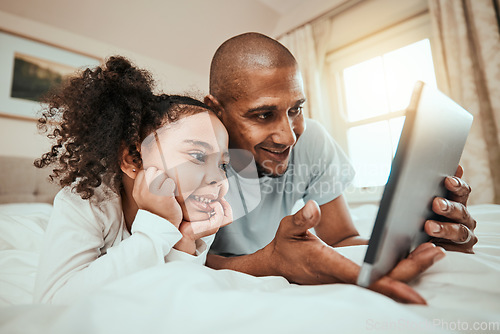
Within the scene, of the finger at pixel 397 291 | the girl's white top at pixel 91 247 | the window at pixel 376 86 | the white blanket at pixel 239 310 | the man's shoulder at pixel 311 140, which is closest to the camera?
the white blanket at pixel 239 310

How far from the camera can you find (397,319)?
267 mm

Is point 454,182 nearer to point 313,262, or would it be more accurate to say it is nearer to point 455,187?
point 455,187

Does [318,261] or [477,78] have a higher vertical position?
[477,78]

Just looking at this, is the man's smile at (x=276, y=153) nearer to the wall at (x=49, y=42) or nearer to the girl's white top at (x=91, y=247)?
the girl's white top at (x=91, y=247)

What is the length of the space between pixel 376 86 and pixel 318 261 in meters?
2.05

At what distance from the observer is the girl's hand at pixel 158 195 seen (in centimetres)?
60

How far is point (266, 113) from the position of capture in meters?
0.93

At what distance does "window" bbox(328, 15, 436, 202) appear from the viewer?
203 centimetres

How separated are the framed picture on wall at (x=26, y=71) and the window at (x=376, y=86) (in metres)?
2.03

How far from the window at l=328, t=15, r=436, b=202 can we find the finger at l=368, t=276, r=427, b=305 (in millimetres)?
1433

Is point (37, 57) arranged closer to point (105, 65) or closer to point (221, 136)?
point (105, 65)

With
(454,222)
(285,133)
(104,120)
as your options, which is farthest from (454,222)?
(104,120)

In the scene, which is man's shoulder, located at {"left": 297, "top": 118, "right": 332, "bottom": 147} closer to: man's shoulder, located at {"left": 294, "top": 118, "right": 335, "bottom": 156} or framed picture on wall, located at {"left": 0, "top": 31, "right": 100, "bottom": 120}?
man's shoulder, located at {"left": 294, "top": 118, "right": 335, "bottom": 156}

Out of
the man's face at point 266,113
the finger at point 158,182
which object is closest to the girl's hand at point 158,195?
the finger at point 158,182
